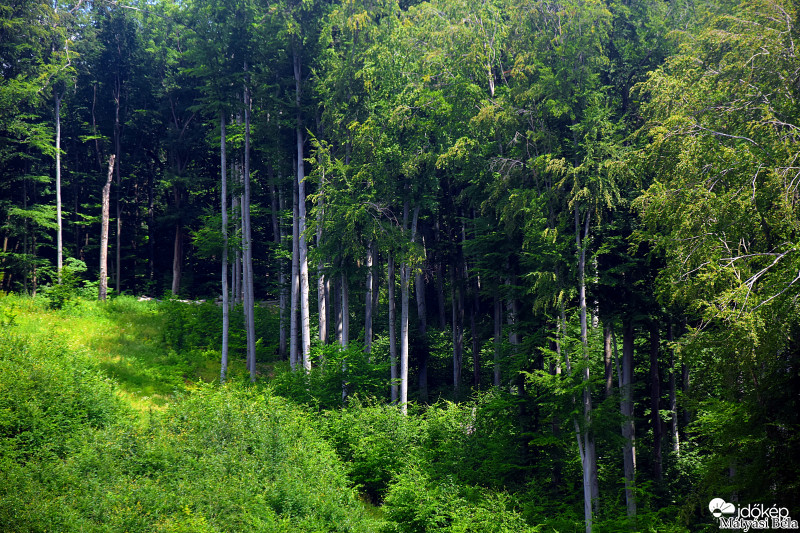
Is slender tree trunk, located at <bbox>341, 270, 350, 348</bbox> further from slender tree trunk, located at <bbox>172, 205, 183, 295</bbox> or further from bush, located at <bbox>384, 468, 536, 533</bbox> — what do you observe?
slender tree trunk, located at <bbox>172, 205, 183, 295</bbox>

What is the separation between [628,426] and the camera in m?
15.6

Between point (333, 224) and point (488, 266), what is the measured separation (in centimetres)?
581

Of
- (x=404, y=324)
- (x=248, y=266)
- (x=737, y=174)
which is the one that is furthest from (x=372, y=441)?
(x=737, y=174)

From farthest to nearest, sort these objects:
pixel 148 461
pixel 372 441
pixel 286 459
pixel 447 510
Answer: pixel 372 441
pixel 286 459
pixel 447 510
pixel 148 461

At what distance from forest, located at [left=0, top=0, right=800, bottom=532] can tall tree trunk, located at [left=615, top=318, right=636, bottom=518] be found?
140mm

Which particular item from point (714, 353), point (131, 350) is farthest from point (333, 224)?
point (714, 353)

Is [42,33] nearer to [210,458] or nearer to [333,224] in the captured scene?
[333,224]

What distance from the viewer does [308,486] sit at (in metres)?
13.6

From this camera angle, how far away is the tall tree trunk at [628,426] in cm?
1448

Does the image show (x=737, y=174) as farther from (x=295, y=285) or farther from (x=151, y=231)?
(x=151, y=231)

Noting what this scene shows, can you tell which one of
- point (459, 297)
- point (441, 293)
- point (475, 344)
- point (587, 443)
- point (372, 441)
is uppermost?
point (441, 293)

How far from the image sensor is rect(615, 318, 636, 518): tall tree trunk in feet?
47.5

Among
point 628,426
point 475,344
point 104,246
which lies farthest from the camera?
point 104,246

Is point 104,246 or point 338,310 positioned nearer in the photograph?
point 338,310
